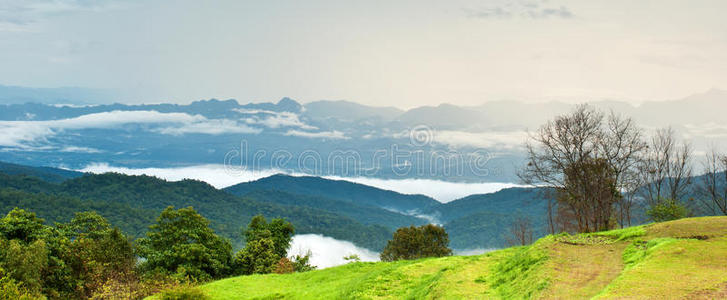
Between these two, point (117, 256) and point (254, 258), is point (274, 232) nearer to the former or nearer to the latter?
point (254, 258)

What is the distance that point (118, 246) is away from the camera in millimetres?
46656

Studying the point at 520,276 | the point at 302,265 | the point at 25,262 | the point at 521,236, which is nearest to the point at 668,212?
the point at 520,276

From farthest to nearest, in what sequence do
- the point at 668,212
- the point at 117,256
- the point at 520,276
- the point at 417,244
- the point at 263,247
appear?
the point at 417,244 → the point at 263,247 → the point at 117,256 → the point at 668,212 → the point at 520,276

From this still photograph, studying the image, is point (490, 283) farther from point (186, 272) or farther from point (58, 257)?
point (58, 257)

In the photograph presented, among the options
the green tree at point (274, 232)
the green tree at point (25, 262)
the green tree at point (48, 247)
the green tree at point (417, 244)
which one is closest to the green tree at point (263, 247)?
the green tree at point (274, 232)

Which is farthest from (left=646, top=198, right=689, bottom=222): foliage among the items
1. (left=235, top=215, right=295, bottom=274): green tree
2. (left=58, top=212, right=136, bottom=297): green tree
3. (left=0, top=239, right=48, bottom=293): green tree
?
(left=0, top=239, right=48, bottom=293): green tree

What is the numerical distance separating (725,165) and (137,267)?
53.6m

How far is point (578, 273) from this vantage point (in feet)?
54.1

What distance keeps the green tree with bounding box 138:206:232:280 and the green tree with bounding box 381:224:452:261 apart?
69.0 ft

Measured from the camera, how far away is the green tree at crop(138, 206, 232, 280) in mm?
45500

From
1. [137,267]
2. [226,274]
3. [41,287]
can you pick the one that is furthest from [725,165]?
[41,287]

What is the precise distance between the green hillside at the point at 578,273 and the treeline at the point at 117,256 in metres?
17.7

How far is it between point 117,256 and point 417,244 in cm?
3351

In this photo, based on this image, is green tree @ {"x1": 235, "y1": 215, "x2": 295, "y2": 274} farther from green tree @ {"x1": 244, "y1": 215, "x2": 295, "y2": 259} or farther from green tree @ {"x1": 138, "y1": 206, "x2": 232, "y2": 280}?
green tree @ {"x1": 138, "y1": 206, "x2": 232, "y2": 280}
